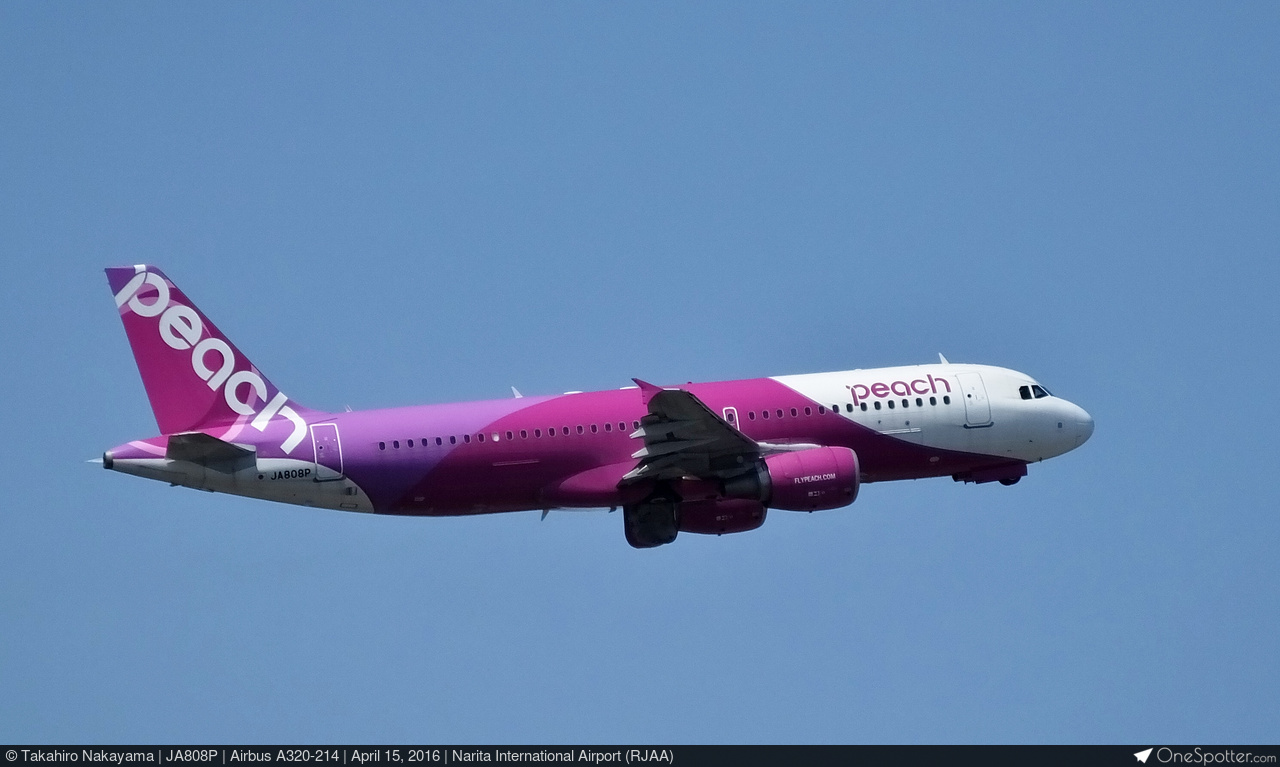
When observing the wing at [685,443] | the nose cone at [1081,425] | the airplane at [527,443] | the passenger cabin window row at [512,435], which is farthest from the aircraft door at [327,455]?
the nose cone at [1081,425]

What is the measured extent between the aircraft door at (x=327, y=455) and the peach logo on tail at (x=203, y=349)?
888 millimetres

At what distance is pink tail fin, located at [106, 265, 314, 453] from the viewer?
63469mm

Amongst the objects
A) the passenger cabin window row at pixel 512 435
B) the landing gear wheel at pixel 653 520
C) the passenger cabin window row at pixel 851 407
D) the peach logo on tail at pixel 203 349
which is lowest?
the landing gear wheel at pixel 653 520

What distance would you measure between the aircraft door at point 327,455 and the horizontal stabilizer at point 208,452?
1963 millimetres

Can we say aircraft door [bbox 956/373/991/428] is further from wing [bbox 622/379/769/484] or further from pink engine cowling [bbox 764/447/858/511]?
wing [bbox 622/379/769/484]

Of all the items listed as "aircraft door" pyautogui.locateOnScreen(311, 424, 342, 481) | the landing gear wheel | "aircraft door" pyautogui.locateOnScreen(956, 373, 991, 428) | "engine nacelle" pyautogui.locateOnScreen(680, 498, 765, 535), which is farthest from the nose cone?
"aircraft door" pyautogui.locateOnScreen(311, 424, 342, 481)

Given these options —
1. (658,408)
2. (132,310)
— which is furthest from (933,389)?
(132,310)

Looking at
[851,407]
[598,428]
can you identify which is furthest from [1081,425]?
[598,428]

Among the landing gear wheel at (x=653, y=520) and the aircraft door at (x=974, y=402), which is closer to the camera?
the landing gear wheel at (x=653, y=520)

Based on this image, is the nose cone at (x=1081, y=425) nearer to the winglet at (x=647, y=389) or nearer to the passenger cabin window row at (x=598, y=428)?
the passenger cabin window row at (x=598, y=428)

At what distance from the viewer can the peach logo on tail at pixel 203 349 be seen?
2511 inches

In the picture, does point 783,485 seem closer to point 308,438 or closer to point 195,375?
point 308,438

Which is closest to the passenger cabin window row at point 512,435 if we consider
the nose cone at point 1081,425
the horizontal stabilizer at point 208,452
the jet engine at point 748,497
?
the jet engine at point 748,497

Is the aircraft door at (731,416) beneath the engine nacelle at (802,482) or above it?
above
